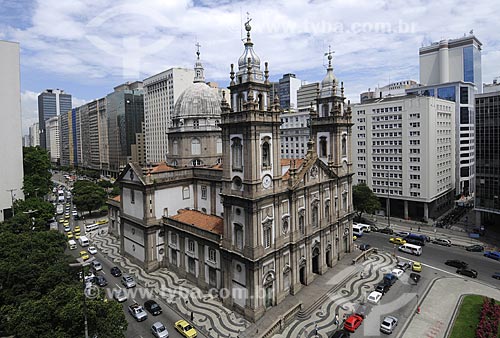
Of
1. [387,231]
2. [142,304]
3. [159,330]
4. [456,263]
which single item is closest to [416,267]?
[456,263]

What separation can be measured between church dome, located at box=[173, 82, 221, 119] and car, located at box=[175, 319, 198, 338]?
104 feet

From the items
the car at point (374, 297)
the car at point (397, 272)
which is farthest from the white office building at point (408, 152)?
the car at point (374, 297)

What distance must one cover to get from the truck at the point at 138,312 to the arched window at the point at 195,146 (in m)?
24.9

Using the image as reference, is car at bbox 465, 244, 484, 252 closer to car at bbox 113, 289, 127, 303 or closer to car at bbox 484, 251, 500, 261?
car at bbox 484, 251, 500, 261

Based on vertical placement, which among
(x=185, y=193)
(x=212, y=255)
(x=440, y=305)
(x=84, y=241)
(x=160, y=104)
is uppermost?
(x=160, y=104)

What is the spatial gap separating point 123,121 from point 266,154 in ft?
459

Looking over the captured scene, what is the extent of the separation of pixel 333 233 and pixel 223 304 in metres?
19.3

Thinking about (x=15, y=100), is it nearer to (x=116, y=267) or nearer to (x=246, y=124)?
(x=116, y=267)

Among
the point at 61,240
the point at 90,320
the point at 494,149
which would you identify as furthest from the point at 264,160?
the point at 494,149

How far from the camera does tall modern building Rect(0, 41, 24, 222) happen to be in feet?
225

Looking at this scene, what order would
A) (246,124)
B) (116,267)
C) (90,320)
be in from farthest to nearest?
(116,267), (246,124), (90,320)

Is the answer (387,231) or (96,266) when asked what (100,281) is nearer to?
(96,266)

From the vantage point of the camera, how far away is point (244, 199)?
31906mm

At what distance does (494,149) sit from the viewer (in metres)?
55.5
